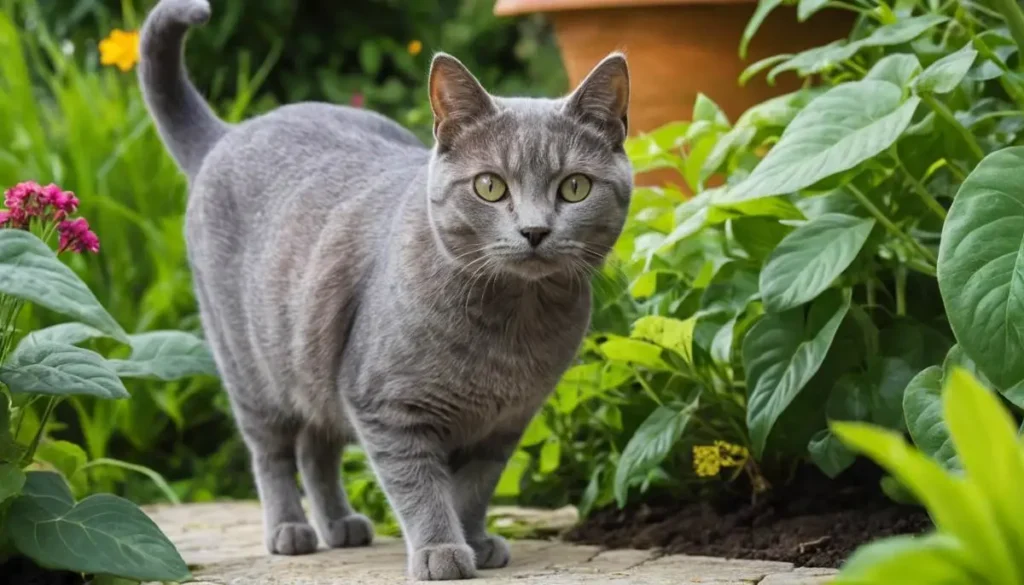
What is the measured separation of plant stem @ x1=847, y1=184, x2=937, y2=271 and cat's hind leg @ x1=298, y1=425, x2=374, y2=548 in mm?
1223

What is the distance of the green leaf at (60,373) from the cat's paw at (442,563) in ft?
1.97

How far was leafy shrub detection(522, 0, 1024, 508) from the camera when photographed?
2.24 metres

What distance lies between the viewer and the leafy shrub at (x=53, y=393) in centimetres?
189

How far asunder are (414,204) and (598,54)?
153 cm

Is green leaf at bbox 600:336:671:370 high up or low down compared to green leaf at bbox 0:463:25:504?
up

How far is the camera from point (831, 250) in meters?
2.34

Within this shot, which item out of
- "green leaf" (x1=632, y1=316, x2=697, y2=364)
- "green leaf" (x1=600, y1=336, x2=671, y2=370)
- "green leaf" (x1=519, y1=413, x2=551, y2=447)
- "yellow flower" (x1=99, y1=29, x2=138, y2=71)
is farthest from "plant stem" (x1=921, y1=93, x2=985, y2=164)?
"yellow flower" (x1=99, y1=29, x2=138, y2=71)

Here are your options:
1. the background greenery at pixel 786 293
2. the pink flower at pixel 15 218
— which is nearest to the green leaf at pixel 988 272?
the background greenery at pixel 786 293

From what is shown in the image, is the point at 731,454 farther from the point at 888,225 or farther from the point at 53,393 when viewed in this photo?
the point at 53,393

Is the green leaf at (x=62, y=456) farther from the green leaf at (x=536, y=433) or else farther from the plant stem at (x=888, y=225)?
the plant stem at (x=888, y=225)

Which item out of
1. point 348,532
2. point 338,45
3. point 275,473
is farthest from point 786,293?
point 338,45

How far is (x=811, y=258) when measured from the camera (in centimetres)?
234

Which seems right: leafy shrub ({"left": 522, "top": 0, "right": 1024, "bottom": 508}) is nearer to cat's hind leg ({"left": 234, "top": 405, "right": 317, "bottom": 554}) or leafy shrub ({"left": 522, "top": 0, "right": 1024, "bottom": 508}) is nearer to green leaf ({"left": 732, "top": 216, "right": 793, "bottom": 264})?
green leaf ({"left": 732, "top": 216, "right": 793, "bottom": 264})

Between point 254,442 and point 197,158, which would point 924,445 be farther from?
point 197,158
